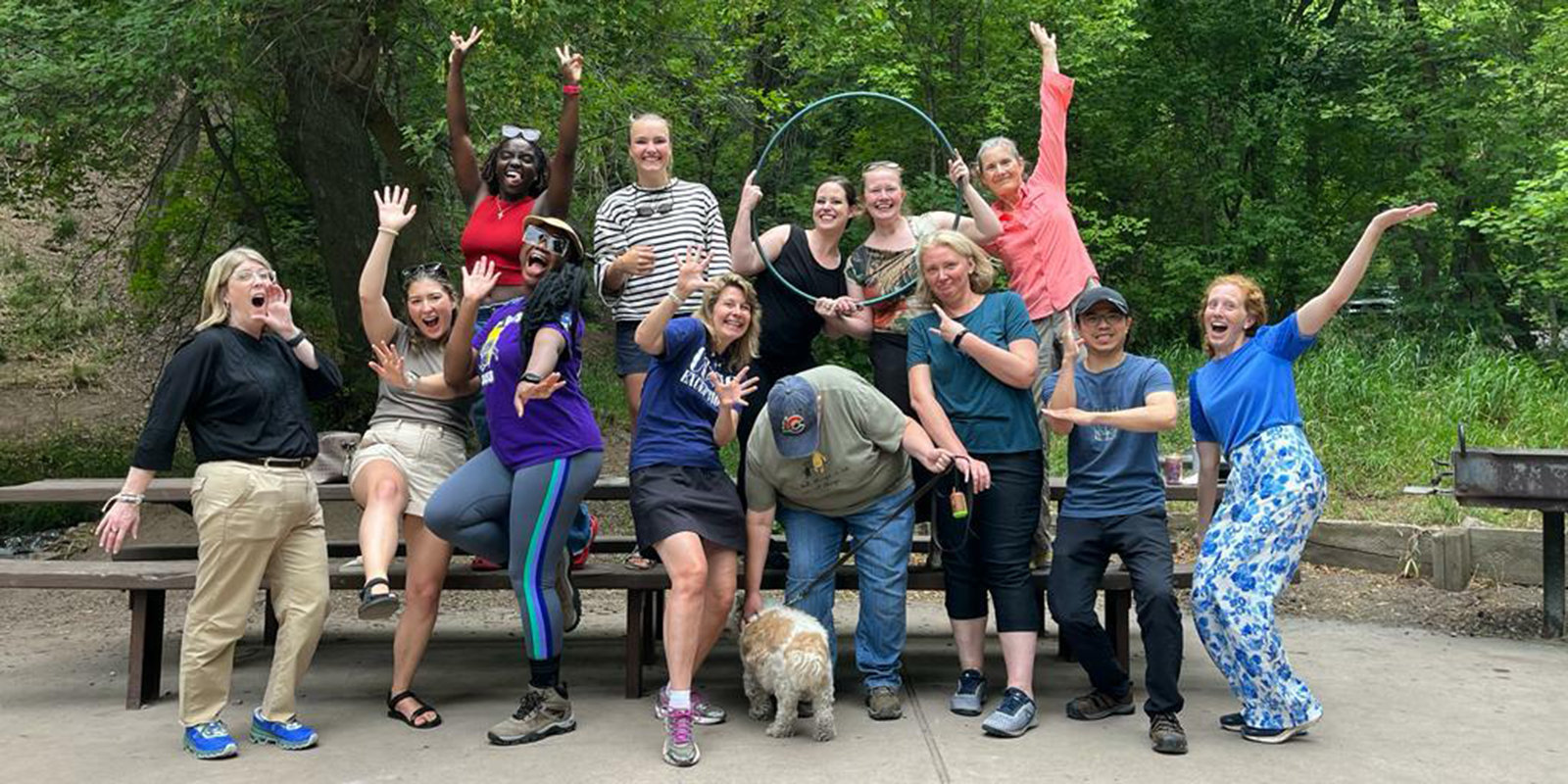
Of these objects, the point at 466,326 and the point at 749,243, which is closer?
the point at 466,326

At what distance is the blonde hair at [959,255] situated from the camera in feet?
16.2

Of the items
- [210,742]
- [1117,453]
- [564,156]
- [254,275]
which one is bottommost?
[210,742]

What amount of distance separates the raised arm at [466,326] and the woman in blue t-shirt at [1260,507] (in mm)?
2802

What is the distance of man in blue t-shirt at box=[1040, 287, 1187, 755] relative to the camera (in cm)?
465

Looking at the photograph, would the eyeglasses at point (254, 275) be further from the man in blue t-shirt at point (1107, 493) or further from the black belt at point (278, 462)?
the man in blue t-shirt at point (1107, 493)

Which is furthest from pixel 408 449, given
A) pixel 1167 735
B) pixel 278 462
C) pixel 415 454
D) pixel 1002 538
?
pixel 1167 735

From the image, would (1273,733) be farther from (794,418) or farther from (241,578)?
(241,578)

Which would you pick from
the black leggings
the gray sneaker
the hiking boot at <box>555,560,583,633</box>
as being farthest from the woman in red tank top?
the gray sneaker

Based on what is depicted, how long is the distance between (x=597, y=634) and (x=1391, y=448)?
610 cm

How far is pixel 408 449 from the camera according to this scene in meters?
5.10

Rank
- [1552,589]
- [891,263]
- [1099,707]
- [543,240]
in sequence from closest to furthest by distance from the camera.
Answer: [543,240], [1099,707], [891,263], [1552,589]

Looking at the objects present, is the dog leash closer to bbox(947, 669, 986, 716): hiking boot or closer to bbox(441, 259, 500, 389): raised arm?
bbox(947, 669, 986, 716): hiking boot

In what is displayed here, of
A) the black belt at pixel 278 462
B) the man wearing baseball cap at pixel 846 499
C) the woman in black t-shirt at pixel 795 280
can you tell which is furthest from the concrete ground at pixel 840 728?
the woman in black t-shirt at pixel 795 280

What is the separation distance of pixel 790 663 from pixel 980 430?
1.18 metres
